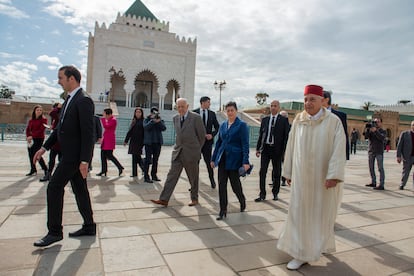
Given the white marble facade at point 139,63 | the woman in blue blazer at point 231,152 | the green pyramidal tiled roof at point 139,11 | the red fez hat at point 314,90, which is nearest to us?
the red fez hat at point 314,90

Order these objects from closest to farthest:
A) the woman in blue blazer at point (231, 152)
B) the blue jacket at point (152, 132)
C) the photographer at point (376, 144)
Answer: the woman in blue blazer at point (231, 152), the blue jacket at point (152, 132), the photographer at point (376, 144)

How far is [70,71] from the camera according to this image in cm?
329

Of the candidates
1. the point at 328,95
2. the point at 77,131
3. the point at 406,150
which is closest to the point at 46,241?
the point at 77,131

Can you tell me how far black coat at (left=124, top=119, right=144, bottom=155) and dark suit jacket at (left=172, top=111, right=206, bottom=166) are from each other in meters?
2.37

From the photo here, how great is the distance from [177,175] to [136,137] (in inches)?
103

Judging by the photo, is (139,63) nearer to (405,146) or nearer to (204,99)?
(204,99)

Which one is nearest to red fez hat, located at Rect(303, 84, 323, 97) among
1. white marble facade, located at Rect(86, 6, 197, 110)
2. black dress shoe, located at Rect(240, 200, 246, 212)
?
black dress shoe, located at Rect(240, 200, 246, 212)

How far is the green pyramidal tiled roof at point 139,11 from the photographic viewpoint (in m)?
39.9

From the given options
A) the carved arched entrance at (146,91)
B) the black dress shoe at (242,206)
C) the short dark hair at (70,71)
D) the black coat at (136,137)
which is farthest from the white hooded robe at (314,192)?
the carved arched entrance at (146,91)

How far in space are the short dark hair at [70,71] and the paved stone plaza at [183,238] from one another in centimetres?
176

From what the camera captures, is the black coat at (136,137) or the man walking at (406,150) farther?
the man walking at (406,150)

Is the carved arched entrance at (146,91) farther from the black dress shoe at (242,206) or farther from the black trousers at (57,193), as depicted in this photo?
the black trousers at (57,193)

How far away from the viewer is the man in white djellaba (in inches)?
111

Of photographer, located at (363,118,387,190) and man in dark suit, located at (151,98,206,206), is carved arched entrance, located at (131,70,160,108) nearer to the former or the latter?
photographer, located at (363,118,387,190)
